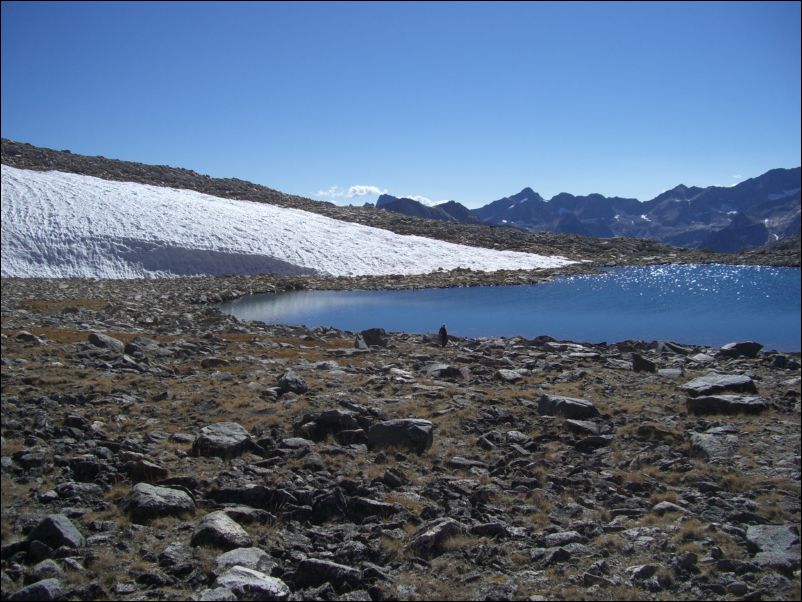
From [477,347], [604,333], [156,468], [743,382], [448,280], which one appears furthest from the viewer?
[448,280]

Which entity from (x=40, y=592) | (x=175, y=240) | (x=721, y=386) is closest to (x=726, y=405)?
(x=721, y=386)

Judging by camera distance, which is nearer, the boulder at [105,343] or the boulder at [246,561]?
the boulder at [246,561]

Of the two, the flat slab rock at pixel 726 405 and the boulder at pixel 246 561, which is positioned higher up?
the flat slab rock at pixel 726 405

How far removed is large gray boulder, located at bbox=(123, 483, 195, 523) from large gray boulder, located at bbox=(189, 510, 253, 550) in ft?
2.57

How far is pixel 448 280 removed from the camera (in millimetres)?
60281

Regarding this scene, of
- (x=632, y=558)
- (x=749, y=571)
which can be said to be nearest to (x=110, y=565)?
(x=632, y=558)

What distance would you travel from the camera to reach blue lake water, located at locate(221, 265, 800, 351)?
3225 cm

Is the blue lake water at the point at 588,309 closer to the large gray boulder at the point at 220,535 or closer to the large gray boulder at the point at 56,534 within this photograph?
the large gray boulder at the point at 220,535

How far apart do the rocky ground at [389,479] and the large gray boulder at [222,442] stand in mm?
44

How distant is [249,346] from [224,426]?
480 inches

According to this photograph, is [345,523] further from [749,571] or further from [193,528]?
[749,571]

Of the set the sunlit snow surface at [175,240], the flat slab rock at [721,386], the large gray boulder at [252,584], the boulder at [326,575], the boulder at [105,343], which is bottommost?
the boulder at [326,575]

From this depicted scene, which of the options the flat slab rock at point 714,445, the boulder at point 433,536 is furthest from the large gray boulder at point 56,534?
the flat slab rock at point 714,445

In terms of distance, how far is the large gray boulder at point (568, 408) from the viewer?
14594 mm
